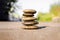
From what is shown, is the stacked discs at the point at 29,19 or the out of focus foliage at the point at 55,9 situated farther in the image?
the out of focus foliage at the point at 55,9

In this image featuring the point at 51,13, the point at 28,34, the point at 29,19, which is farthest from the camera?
the point at 51,13

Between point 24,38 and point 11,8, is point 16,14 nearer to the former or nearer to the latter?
point 11,8

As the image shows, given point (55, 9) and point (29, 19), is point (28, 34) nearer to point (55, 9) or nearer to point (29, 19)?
Result: point (29, 19)

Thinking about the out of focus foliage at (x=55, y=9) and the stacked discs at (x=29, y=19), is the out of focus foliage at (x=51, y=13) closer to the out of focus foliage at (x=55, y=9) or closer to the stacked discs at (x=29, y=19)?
the out of focus foliage at (x=55, y=9)

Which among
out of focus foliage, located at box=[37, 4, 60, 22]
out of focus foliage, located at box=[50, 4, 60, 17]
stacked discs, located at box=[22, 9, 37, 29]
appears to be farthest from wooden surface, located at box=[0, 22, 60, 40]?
out of focus foliage, located at box=[50, 4, 60, 17]

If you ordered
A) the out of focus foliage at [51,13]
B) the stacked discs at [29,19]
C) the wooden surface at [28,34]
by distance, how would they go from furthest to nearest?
the out of focus foliage at [51,13], the stacked discs at [29,19], the wooden surface at [28,34]

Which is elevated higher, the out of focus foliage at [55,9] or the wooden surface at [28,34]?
the wooden surface at [28,34]

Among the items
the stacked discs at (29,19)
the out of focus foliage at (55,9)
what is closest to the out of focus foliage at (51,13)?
the out of focus foliage at (55,9)

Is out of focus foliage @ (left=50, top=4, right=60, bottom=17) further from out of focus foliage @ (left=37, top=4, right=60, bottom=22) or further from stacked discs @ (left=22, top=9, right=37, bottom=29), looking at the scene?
stacked discs @ (left=22, top=9, right=37, bottom=29)

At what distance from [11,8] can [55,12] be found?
2.77m

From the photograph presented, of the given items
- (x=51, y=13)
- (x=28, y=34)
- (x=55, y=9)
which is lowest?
(x=51, y=13)

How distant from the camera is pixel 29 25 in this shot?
248 centimetres

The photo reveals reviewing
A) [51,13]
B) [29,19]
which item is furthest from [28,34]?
[51,13]

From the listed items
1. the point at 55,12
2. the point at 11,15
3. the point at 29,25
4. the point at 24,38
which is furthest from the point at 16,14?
the point at 24,38
